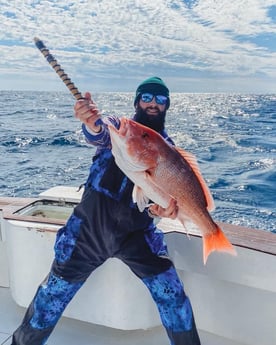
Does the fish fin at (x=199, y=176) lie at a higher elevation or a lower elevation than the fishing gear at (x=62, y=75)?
lower

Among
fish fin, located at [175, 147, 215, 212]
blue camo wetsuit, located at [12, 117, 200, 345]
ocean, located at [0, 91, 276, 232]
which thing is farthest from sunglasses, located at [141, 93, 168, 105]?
ocean, located at [0, 91, 276, 232]

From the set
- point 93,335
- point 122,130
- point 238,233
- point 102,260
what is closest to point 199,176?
point 122,130

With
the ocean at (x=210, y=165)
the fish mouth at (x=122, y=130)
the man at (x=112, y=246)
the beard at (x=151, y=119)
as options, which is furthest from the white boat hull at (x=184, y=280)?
the ocean at (x=210, y=165)

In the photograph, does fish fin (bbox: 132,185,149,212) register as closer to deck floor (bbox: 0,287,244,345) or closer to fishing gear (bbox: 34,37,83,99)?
fishing gear (bbox: 34,37,83,99)

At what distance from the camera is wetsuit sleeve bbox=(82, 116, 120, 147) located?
1896mm

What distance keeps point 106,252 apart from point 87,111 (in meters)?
0.78

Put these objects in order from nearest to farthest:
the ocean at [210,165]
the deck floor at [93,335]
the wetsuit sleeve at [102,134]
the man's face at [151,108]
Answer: the wetsuit sleeve at [102,134], the man's face at [151,108], the deck floor at [93,335], the ocean at [210,165]

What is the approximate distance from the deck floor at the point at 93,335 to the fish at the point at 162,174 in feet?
4.09

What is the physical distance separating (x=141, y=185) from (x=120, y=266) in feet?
3.30

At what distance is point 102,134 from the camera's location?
192 cm

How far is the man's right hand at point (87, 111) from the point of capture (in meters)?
1.77

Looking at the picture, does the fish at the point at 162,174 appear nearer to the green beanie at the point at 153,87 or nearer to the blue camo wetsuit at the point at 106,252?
the blue camo wetsuit at the point at 106,252

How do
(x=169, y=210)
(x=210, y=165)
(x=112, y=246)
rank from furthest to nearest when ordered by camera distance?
(x=210, y=165)
(x=112, y=246)
(x=169, y=210)

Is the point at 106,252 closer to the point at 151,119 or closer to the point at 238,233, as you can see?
the point at 151,119
